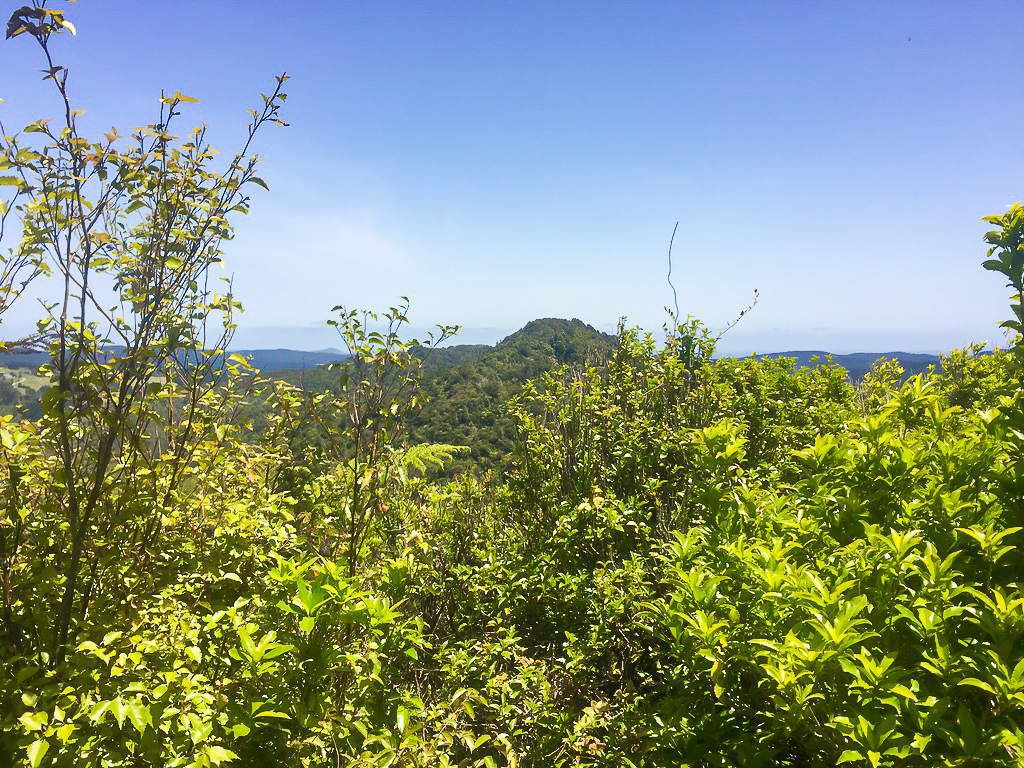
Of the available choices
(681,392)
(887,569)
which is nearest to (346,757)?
(887,569)

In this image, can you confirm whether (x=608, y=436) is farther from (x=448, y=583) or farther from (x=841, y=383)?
(x=841, y=383)

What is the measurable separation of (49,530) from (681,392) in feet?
15.5

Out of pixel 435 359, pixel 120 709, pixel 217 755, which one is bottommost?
pixel 217 755

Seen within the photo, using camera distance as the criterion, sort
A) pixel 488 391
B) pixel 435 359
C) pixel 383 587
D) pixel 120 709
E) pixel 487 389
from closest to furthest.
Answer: pixel 120 709 → pixel 383 587 → pixel 435 359 → pixel 488 391 → pixel 487 389

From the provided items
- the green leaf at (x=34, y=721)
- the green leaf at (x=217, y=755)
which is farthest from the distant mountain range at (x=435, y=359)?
the green leaf at (x=217, y=755)

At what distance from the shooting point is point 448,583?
3914 millimetres

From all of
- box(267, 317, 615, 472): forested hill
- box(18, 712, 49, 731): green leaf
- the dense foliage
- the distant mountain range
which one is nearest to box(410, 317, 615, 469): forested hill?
box(267, 317, 615, 472): forested hill

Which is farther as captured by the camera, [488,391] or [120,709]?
[488,391]

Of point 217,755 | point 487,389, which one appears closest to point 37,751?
point 217,755

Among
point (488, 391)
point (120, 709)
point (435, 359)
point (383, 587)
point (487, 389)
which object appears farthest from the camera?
point (487, 389)

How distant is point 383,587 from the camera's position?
269cm

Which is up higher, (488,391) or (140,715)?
(140,715)

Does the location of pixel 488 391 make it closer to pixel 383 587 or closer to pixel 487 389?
pixel 487 389

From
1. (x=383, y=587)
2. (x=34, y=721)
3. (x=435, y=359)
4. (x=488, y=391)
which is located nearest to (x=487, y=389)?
(x=488, y=391)
